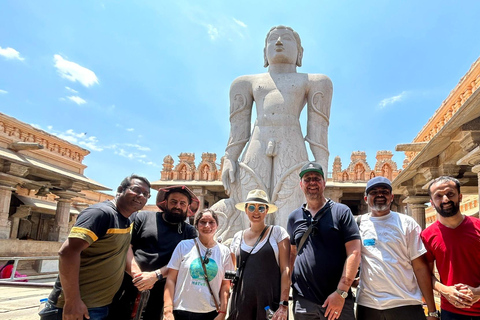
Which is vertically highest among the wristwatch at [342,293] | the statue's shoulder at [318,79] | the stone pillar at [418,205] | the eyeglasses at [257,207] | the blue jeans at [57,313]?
the statue's shoulder at [318,79]

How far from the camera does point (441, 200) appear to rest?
2295 millimetres

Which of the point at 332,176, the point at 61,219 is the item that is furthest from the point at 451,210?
the point at 61,219

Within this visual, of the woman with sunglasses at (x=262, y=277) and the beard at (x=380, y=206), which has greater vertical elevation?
the beard at (x=380, y=206)

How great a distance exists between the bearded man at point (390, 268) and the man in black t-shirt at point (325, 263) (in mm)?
167

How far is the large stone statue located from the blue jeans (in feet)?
9.54

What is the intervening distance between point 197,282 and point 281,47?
4222 millimetres

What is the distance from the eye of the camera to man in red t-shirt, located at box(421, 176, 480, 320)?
2.12 m

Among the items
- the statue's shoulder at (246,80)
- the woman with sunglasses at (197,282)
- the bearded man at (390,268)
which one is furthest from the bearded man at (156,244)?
the statue's shoulder at (246,80)

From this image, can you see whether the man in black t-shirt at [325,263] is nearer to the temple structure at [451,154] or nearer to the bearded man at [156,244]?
the bearded man at [156,244]

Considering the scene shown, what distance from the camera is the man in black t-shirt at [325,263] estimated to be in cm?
201

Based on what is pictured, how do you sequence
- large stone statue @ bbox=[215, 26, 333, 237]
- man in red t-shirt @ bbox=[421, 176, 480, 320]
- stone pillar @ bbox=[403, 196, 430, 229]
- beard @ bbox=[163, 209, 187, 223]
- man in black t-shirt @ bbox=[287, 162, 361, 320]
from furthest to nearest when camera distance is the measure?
1. stone pillar @ bbox=[403, 196, 430, 229]
2. large stone statue @ bbox=[215, 26, 333, 237]
3. beard @ bbox=[163, 209, 187, 223]
4. man in red t-shirt @ bbox=[421, 176, 480, 320]
5. man in black t-shirt @ bbox=[287, 162, 361, 320]

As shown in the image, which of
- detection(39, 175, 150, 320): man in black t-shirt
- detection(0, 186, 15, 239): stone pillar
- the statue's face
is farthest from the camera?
detection(0, 186, 15, 239): stone pillar

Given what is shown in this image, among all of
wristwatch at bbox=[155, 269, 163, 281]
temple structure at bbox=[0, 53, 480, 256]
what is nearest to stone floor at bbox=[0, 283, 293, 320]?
wristwatch at bbox=[155, 269, 163, 281]

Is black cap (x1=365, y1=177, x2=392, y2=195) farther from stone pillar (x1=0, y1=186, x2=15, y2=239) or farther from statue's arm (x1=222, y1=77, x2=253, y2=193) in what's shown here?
stone pillar (x1=0, y1=186, x2=15, y2=239)
